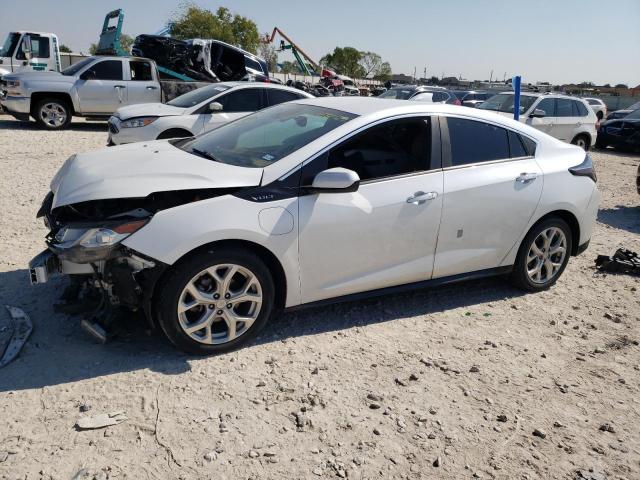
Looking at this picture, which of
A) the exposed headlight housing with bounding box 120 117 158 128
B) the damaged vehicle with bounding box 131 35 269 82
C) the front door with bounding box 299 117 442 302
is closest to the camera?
the front door with bounding box 299 117 442 302

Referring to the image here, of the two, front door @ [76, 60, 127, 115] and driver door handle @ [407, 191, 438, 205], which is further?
front door @ [76, 60, 127, 115]

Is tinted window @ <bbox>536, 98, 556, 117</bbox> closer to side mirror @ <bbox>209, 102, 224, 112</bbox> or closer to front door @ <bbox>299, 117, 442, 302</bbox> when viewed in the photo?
side mirror @ <bbox>209, 102, 224, 112</bbox>

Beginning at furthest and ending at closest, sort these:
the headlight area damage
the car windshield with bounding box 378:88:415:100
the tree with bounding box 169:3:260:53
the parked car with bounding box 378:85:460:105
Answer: the tree with bounding box 169:3:260:53 < the car windshield with bounding box 378:88:415:100 < the parked car with bounding box 378:85:460:105 < the headlight area damage

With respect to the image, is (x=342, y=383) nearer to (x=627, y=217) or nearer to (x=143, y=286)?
(x=143, y=286)

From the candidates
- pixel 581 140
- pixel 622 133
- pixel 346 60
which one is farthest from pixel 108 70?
pixel 346 60

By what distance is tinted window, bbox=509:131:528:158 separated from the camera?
463cm

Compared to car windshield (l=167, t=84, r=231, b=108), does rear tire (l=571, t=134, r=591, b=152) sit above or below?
below

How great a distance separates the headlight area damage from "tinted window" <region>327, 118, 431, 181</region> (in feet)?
2.90

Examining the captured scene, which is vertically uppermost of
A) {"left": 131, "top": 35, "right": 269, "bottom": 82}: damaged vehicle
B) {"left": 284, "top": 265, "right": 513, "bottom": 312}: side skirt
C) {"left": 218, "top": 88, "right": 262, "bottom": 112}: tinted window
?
{"left": 131, "top": 35, "right": 269, "bottom": 82}: damaged vehicle

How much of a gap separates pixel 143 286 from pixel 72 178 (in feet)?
3.11

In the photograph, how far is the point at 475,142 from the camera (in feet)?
14.5

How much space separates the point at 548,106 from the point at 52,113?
39.9ft

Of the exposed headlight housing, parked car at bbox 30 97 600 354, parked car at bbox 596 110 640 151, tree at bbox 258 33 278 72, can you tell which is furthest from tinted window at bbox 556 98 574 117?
tree at bbox 258 33 278 72

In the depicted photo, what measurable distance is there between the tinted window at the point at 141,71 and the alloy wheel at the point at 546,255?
12346mm
